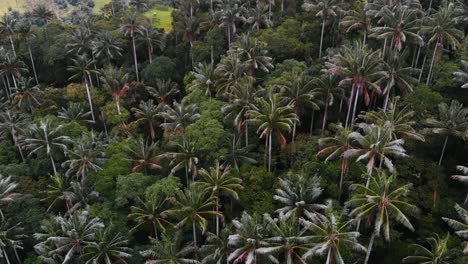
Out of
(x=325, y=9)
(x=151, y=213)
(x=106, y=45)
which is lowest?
(x=151, y=213)

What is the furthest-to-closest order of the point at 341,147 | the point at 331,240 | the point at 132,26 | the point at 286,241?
the point at 132,26 < the point at 341,147 < the point at 286,241 < the point at 331,240

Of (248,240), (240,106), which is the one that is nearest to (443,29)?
(240,106)

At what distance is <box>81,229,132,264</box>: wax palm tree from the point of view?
35.0 meters

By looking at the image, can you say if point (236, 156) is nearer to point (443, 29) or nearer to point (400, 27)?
point (400, 27)

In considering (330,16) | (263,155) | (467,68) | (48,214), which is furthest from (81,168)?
(467,68)

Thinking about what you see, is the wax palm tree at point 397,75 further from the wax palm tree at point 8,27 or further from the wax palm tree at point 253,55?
the wax palm tree at point 8,27

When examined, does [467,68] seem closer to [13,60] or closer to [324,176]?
[324,176]

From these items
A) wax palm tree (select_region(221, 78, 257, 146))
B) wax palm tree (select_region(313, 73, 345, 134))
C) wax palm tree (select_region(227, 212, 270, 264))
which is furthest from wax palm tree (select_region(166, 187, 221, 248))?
wax palm tree (select_region(313, 73, 345, 134))

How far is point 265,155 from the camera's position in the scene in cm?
4325

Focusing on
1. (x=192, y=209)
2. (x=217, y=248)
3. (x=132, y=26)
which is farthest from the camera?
(x=132, y=26)

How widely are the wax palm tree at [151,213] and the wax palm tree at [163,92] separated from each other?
24.4 m

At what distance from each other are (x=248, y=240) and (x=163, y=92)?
36868 millimetres

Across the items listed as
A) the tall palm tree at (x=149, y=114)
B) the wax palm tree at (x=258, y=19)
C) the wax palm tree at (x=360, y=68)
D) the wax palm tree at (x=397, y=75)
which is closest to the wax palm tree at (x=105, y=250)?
the tall palm tree at (x=149, y=114)

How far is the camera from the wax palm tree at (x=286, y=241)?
29188mm
